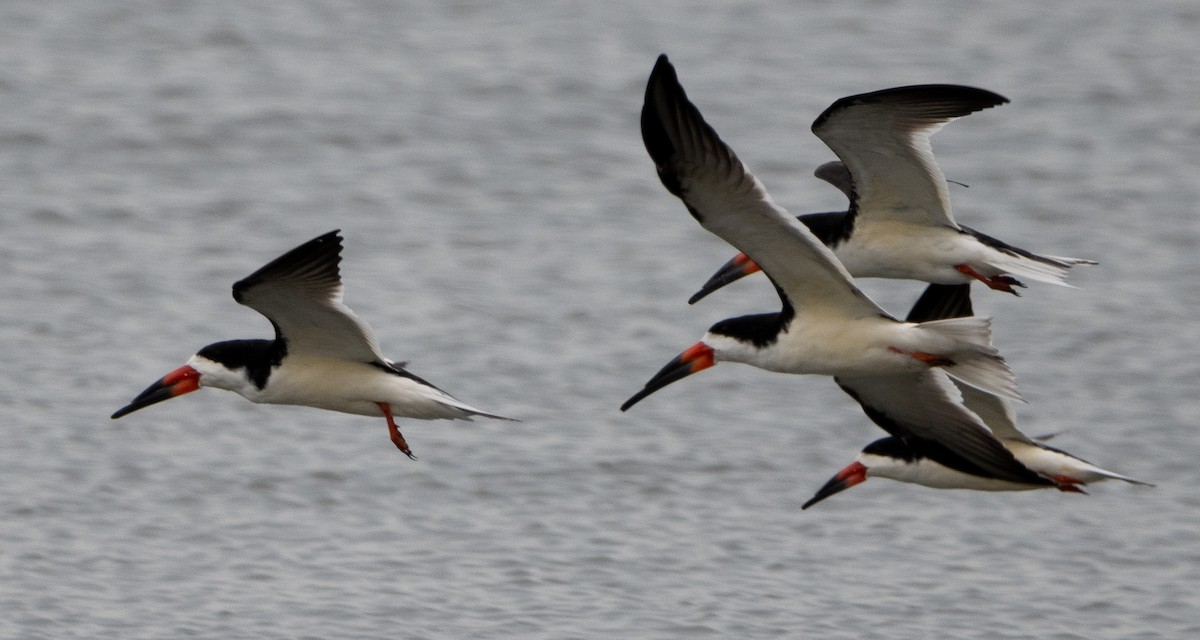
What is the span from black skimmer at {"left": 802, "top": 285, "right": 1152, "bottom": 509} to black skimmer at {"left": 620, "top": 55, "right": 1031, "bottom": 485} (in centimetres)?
12

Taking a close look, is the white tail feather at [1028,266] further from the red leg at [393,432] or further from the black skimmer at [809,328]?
the red leg at [393,432]

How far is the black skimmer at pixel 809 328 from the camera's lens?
718 centimetres

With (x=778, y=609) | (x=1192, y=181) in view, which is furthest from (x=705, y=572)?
(x=1192, y=181)

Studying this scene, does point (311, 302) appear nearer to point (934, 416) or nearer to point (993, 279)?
point (934, 416)

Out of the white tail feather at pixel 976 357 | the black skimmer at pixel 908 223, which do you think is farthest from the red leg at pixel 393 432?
the white tail feather at pixel 976 357

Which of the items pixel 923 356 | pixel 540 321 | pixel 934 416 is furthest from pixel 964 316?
pixel 540 321

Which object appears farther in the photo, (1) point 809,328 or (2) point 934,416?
(2) point 934,416

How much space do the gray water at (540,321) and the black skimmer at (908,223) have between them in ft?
6.79

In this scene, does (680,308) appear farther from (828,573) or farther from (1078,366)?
(828,573)

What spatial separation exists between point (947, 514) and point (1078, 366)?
277cm

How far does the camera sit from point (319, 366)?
861cm

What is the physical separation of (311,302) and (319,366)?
489 mm

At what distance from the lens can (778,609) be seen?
1042cm

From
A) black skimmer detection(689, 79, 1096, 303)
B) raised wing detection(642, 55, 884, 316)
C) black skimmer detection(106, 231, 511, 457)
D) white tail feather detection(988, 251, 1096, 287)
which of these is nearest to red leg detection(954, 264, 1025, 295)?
black skimmer detection(689, 79, 1096, 303)
